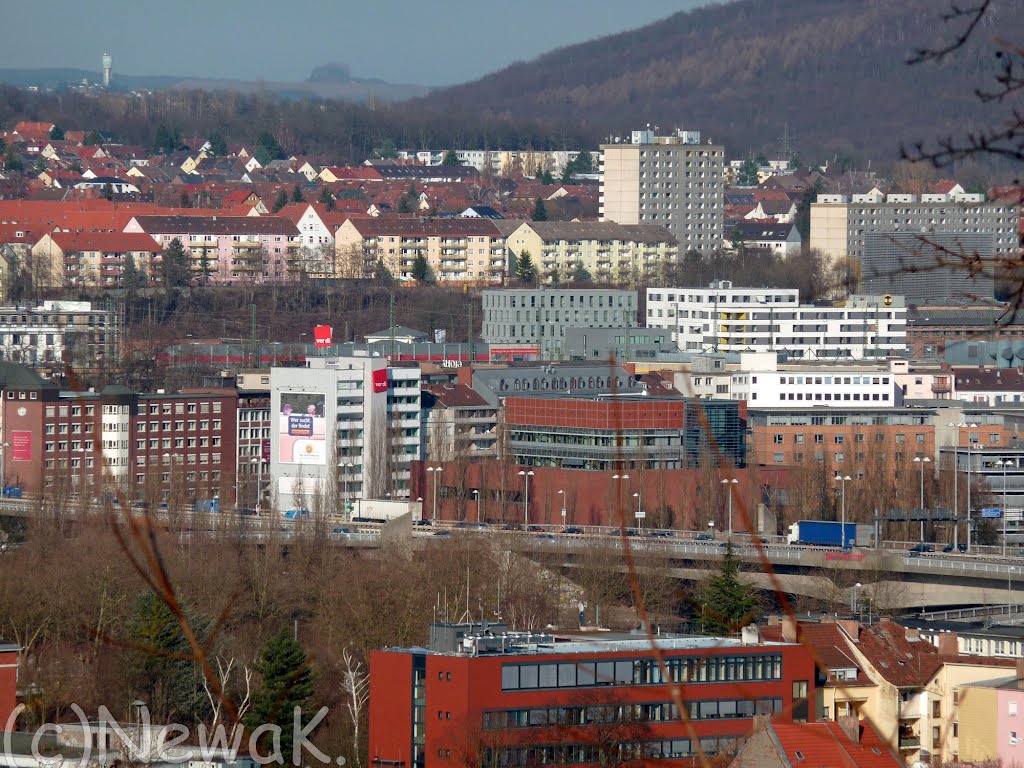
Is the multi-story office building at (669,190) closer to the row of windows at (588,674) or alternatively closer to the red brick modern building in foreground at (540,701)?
the red brick modern building in foreground at (540,701)

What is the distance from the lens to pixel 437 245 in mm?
62031

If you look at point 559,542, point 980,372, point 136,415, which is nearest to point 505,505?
point 559,542

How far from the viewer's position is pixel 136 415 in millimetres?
36344

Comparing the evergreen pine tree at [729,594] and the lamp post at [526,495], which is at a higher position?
the lamp post at [526,495]

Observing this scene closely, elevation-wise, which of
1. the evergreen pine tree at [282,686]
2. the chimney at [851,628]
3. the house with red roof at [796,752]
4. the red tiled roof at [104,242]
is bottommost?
the evergreen pine tree at [282,686]

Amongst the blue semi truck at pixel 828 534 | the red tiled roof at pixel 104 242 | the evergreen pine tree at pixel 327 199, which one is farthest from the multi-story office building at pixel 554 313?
the blue semi truck at pixel 828 534

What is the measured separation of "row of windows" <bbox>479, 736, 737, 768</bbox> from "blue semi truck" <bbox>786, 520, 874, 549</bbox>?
12618 mm

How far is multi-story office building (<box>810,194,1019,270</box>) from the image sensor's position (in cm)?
6384

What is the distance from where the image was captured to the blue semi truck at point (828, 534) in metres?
28.4

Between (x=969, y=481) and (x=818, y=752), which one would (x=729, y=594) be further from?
(x=818, y=752)

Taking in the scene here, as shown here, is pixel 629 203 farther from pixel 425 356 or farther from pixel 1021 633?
pixel 1021 633

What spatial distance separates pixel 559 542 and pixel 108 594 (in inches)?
250

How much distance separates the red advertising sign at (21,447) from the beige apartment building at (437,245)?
2549cm

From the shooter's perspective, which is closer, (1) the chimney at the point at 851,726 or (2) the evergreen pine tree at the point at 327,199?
(1) the chimney at the point at 851,726
